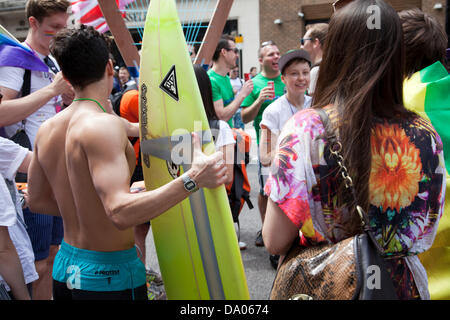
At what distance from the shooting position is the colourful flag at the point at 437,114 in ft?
5.74

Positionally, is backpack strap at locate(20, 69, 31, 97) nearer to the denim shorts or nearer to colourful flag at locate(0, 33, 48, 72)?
colourful flag at locate(0, 33, 48, 72)

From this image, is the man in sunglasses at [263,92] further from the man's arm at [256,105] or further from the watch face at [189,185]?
the watch face at [189,185]

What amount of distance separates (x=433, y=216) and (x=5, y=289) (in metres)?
1.74

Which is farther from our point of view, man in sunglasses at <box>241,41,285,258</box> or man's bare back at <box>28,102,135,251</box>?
man in sunglasses at <box>241,41,285,258</box>

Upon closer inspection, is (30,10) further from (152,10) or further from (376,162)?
(376,162)

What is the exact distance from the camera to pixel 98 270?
5.12 ft

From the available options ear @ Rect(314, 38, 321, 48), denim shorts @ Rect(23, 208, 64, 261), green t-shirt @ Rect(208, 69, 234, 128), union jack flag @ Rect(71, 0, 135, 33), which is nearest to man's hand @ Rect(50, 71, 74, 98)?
denim shorts @ Rect(23, 208, 64, 261)

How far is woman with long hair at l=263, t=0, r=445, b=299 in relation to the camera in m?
1.15

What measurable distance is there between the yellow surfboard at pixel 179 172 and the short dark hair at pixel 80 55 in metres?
0.25

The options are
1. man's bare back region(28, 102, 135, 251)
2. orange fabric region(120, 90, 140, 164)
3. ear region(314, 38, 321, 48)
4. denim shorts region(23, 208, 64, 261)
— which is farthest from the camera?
ear region(314, 38, 321, 48)

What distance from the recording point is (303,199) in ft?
3.82

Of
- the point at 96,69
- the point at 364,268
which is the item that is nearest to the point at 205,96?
the point at 96,69

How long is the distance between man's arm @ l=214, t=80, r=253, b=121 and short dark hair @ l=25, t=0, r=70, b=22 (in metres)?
1.51

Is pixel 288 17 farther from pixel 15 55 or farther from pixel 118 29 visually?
pixel 118 29
